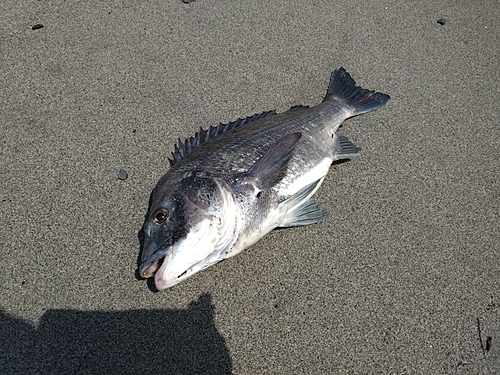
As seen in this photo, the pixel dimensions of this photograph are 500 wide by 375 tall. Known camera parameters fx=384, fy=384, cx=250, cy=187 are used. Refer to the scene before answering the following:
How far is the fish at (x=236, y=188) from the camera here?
2.29 m

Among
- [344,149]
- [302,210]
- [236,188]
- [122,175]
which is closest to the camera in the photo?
[236,188]

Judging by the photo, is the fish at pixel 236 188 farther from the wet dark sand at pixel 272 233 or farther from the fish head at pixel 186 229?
the wet dark sand at pixel 272 233

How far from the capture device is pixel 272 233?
2965 millimetres

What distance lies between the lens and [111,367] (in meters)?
2.36

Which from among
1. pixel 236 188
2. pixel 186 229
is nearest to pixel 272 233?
pixel 236 188

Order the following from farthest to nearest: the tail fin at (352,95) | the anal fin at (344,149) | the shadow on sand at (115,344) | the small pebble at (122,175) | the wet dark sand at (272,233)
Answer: the tail fin at (352,95) < the anal fin at (344,149) < the small pebble at (122,175) < the wet dark sand at (272,233) < the shadow on sand at (115,344)

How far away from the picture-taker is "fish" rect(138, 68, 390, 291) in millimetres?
2287

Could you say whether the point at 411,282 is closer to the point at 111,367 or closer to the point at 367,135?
the point at 367,135

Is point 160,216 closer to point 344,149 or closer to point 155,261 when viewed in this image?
point 155,261

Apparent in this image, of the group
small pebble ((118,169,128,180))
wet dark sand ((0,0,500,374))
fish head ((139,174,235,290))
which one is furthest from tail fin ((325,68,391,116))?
small pebble ((118,169,128,180))

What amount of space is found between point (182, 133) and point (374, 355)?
2319 mm

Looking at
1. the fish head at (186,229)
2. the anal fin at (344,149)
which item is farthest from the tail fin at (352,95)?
the fish head at (186,229)

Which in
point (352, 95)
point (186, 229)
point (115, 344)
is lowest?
point (115, 344)

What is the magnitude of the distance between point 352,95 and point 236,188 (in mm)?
1705
